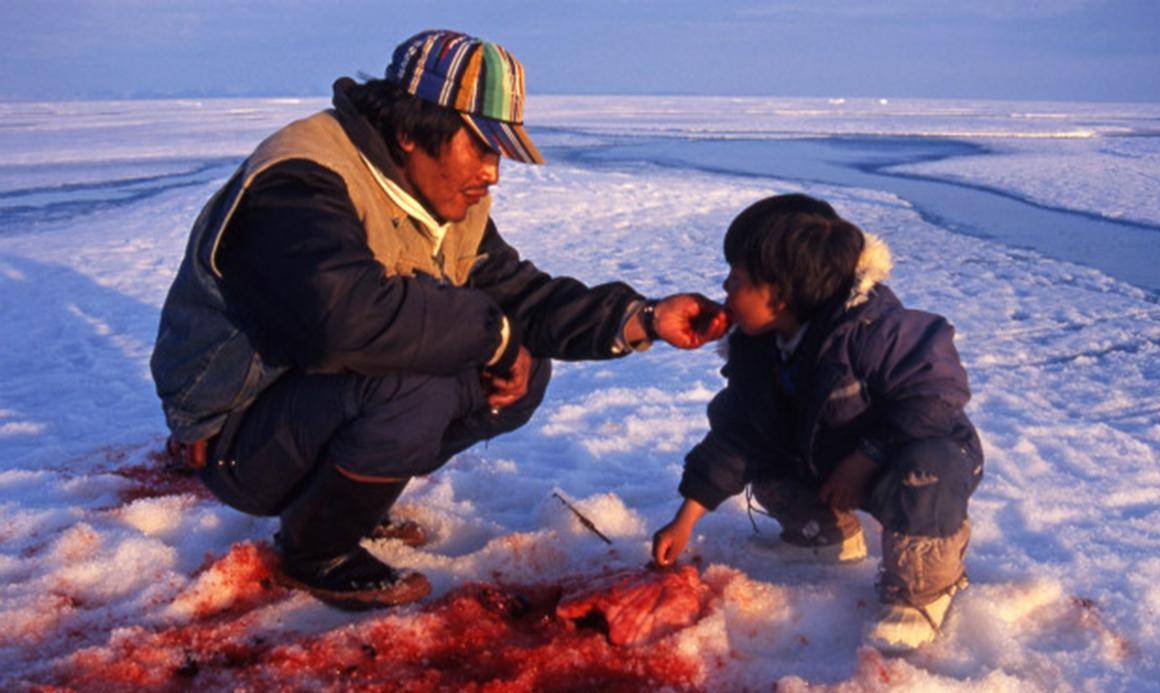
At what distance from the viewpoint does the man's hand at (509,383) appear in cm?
232

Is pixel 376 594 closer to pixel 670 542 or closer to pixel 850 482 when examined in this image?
pixel 670 542

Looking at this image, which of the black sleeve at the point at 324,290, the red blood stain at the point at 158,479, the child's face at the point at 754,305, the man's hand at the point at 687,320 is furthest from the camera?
the red blood stain at the point at 158,479

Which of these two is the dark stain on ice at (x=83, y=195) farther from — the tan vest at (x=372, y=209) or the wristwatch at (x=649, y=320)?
the wristwatch at (x=649, y=320)

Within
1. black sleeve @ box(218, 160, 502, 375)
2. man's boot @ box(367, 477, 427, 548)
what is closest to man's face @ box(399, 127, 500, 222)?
black sleeve @ box(218, 160, 502, 375)

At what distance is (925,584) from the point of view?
6.86 feet

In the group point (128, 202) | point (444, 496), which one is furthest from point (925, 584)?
point (128, 202)

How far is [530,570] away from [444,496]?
24.8 inches

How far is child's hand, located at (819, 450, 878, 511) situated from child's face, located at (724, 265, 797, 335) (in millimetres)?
375

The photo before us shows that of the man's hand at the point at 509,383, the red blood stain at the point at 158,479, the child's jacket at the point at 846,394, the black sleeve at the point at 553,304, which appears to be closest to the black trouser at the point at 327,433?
the man's hand at the point at 509,383

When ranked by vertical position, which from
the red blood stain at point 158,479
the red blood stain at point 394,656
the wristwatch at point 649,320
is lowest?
the red blood stain at point 158,479

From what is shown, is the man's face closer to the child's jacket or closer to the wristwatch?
the wristwatch

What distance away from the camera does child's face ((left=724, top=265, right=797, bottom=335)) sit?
2.31 metres

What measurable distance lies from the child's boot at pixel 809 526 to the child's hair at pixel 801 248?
1.84 ft

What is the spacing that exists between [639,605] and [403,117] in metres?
1.26
